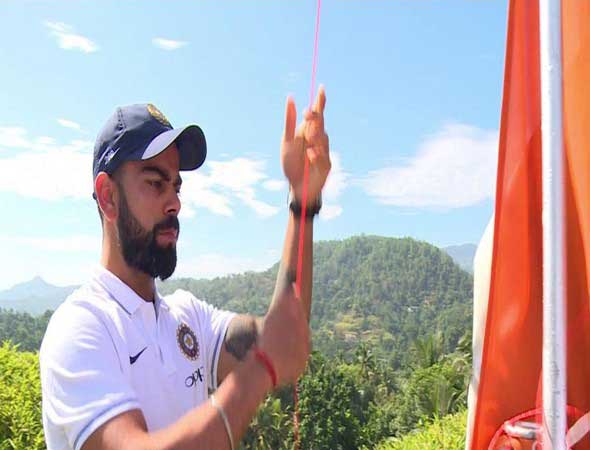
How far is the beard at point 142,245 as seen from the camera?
1.61m

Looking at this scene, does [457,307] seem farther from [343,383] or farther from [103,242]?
[103,242]

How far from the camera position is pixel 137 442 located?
1.24 meters

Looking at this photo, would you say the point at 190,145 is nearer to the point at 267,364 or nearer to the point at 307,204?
the point at 307,204

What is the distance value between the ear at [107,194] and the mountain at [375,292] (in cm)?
8338

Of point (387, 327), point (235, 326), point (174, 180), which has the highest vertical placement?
point (174, 180)

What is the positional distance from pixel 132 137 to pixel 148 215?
8.0 inches

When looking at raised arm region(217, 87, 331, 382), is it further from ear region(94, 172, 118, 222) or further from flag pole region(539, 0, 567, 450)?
flag pole region(539, 0, 567, 450)

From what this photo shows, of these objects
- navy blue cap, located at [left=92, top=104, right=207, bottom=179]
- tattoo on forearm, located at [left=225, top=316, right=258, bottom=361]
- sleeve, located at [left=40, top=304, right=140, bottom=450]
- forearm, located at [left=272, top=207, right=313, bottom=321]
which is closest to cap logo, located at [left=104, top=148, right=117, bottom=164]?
navy blue cap, located at [left=92, top=104, right=207, bottom=179]

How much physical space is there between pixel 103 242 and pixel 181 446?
2.24 feet

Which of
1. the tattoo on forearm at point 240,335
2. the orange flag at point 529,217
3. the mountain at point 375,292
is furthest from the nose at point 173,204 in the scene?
the mountain at point 375,292

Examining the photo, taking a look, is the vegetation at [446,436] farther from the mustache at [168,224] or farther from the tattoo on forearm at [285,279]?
the mustache at [168,224]

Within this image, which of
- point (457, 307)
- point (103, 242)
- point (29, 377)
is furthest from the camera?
point (457, 307)

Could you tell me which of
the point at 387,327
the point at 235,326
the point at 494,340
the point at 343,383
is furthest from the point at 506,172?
the point at 387,327

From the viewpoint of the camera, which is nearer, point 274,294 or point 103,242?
point 274,294
